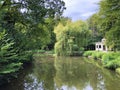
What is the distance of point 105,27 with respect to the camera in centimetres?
2450

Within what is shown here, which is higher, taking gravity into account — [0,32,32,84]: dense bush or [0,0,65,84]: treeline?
[0,0,65,84]: treeline

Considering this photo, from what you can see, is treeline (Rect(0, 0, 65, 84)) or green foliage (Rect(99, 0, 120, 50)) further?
green foliage (Rect(99, 0, 120, 50))

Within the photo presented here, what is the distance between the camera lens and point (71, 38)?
135 feet

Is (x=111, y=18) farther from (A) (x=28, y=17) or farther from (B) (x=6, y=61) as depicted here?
(B) (x=6, y=61)

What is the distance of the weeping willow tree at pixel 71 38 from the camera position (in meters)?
39.9

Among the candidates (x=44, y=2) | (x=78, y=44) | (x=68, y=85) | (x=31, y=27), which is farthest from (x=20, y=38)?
(x=78, y=44)

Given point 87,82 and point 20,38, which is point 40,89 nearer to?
point 87,82

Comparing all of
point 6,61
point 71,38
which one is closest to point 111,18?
point 6,61

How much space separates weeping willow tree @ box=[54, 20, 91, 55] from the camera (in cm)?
3988

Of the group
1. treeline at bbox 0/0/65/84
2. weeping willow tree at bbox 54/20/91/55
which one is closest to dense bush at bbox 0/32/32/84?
treeline at bbox 0/0/65/84

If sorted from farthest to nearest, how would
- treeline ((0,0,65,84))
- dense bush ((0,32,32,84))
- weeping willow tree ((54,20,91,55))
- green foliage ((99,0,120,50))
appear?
weeping willow tree ((54,20,91,55))
green foliage ((99,0,120,50))
treeline ((0,0,65,84))
dense bush ((0,32,32,84))

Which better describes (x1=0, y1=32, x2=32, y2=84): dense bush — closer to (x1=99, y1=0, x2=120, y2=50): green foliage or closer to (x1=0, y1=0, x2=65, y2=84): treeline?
(x1=0, y1=0, x2=65, y2=84): treeline

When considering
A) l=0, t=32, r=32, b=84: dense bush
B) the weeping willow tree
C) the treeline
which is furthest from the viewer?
the weeping willow tree

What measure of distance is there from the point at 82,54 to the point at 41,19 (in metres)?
24.5
